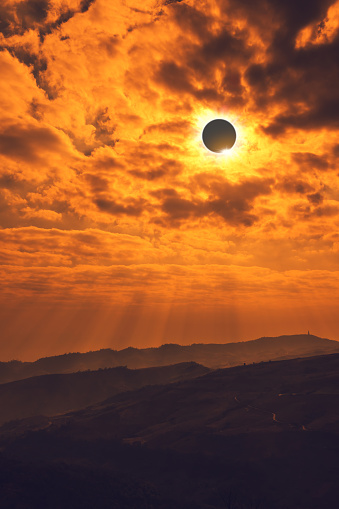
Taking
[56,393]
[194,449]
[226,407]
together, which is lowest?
[194,449]

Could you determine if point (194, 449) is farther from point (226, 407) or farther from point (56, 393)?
point (56, 393)

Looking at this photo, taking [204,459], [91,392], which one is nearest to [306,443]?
[204,459]

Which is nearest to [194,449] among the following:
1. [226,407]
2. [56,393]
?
[226,407]

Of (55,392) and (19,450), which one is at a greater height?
(55,392)

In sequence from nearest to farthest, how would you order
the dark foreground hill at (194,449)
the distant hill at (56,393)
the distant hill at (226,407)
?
the dark foreground hill at (194,449)
the distant hill at (226,407)
the distant hill at (56,393)

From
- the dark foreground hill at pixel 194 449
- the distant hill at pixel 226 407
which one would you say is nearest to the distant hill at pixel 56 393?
the dark foreground hill at pixel 194 449

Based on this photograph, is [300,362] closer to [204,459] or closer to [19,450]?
[204,459]

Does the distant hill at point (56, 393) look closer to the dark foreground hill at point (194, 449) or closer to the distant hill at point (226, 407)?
the dark foreground hill at point (194, 449)

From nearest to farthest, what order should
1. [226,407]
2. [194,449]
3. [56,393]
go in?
1. [194,449]
2. [226,407]
3. [56,393]
